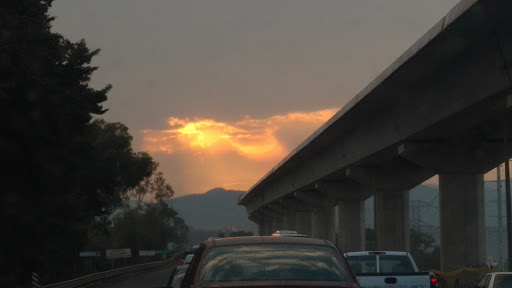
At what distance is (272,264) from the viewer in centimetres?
836

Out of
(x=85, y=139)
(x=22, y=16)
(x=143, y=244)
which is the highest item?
(x=22, y=16)

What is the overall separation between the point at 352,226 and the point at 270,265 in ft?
181

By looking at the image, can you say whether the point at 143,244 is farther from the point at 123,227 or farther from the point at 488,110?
the point at 488,110

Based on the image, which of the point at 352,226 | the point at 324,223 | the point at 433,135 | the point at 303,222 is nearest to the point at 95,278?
the point at 352,226

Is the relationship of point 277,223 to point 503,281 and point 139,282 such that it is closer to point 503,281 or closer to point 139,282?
point 139,282

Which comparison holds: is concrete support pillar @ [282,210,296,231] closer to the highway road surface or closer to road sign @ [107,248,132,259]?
road sign @ [107,248,132,259]

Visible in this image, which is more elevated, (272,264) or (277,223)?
(277,223)

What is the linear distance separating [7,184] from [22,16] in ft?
22.1

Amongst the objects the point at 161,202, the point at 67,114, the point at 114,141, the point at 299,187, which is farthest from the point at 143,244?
the point at 67,114

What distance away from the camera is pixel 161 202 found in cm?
13462

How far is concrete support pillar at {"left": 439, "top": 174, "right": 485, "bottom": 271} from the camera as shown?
3666 cm

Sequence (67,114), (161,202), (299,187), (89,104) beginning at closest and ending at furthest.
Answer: (67,114) → (89,104) → (299,187) → (161,202)

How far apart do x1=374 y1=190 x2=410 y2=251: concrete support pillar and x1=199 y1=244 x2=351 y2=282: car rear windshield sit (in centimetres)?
4078

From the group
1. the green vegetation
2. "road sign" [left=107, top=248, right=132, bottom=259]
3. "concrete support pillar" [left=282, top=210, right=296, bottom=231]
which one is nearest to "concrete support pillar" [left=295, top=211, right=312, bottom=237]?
"concrete support pillar" [left=282, top=210, right=296, bottom=231]
